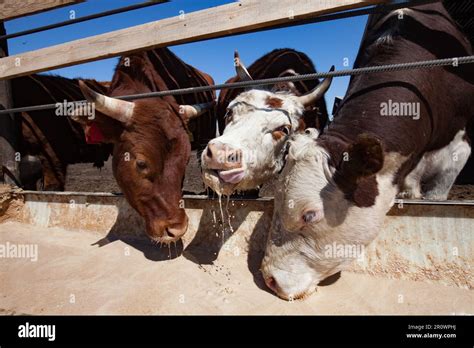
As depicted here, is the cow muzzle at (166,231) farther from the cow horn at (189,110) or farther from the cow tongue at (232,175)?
the cow horn at (189,110)

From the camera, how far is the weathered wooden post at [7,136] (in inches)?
175

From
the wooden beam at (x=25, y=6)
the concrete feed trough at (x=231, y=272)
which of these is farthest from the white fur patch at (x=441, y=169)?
the wooden beam at (x=25, y=6)

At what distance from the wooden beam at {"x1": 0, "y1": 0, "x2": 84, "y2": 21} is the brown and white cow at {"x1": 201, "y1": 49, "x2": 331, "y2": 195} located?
2.24 metres

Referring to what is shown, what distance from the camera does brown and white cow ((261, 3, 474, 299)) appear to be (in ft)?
7.56

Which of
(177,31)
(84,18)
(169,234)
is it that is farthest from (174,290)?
(84,18)

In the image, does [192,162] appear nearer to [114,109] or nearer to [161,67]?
[161,67]

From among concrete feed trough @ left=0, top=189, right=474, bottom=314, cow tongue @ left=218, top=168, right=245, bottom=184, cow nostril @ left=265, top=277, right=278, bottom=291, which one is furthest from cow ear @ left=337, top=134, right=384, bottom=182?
cow nostril @ left=265, top=277, right=278, bottom=291

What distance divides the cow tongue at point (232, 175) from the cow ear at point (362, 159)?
0.74m

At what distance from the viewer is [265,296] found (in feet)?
7.67

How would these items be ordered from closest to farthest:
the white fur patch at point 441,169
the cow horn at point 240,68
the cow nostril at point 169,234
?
1. the cow nostril at point 169,234
2. the white fur patch at point 441,169
3. the cow horn at point 240,68

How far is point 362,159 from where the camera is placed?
2129mm

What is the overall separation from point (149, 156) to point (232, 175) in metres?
0.97

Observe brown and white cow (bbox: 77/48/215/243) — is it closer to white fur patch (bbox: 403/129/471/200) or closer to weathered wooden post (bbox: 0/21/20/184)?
weathered wooden post (bbox: 0/21/20/184)

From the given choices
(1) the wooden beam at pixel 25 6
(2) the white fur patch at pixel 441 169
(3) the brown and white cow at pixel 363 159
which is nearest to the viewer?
(3) the brown and white cow at pixel 363 159
